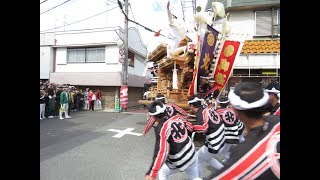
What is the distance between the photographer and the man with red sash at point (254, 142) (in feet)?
5.45

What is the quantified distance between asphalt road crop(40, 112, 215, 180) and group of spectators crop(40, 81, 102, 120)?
2804 mm

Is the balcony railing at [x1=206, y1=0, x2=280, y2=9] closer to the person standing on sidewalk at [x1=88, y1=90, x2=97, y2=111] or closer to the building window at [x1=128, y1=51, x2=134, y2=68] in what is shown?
the person standing on sidewalk at [x1=88, y1=90, x2=97, y2=111]

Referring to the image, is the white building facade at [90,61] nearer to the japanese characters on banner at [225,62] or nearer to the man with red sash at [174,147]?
the japanese characters on banner at [225,62]

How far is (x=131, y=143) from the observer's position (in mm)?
7172

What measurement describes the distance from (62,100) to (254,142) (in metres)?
11.2

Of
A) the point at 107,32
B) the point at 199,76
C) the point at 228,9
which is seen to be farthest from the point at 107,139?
the point at 107,32

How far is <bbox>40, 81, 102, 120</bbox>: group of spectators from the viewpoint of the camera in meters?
11.6

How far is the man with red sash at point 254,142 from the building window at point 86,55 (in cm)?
1575

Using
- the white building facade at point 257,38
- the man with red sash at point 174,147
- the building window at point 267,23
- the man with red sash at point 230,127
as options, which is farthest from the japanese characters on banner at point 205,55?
the building window at point 267,23

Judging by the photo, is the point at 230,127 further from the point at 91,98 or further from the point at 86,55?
→ the point at 86,55
